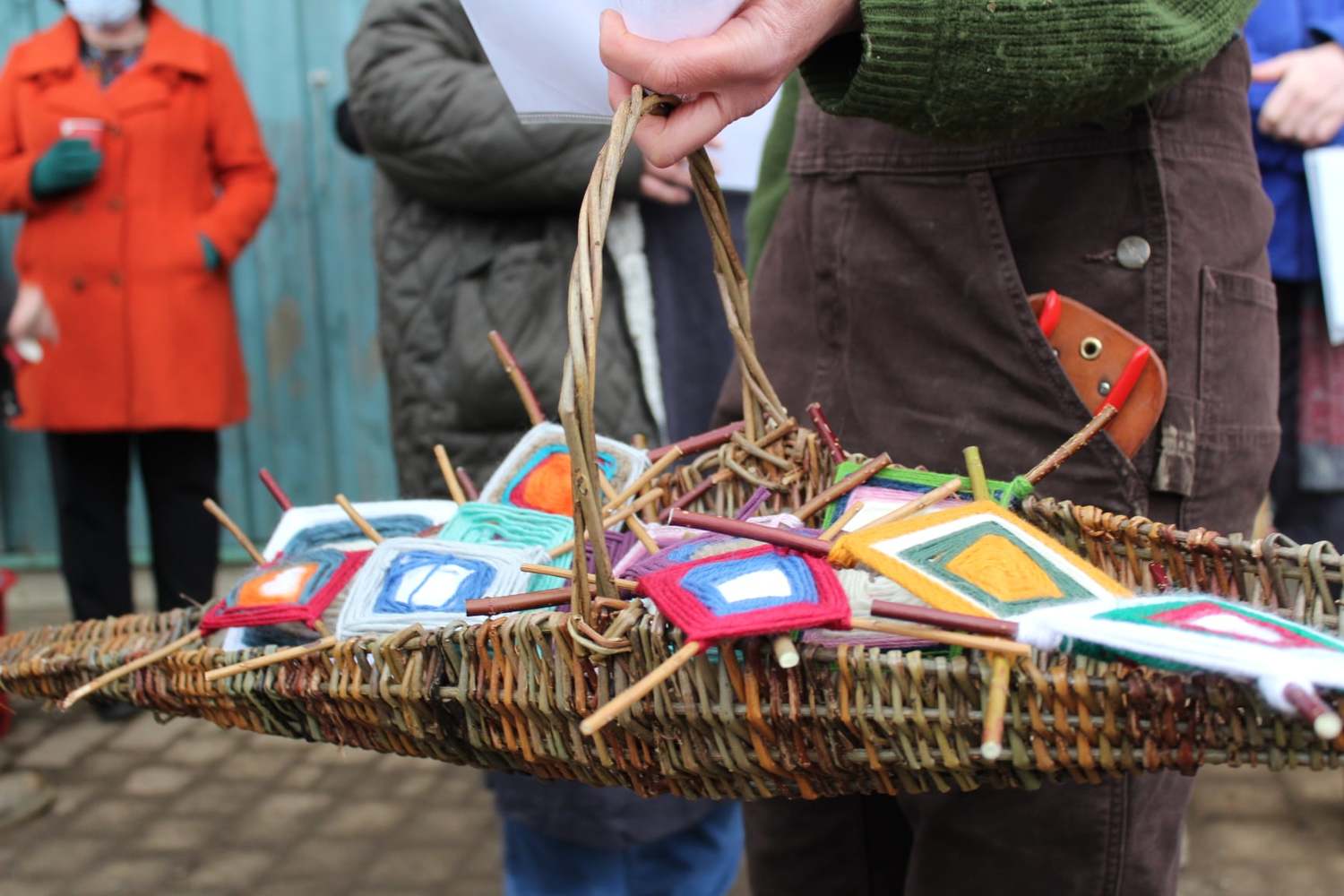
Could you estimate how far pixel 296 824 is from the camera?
247 centimetres

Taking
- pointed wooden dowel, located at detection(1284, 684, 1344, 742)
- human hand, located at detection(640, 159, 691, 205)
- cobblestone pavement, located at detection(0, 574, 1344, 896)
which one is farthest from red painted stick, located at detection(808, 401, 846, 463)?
cobblestone pavement, located at detection(0, 574, 1344, 896)

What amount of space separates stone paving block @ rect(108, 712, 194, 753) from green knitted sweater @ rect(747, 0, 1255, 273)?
8.03 feet

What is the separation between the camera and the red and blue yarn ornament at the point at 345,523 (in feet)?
3.45

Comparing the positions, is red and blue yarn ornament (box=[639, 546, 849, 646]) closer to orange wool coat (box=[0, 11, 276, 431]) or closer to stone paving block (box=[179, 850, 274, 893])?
stone paving block (box=[179, 850, 274, 893])

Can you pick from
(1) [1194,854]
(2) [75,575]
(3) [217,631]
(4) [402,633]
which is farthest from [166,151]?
(1) [1194,854]

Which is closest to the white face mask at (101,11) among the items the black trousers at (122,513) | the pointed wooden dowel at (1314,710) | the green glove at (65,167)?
the green glove at (65,167)

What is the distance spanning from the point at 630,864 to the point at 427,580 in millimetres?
1046

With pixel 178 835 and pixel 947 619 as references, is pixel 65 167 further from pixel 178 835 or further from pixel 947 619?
pixel 947 619

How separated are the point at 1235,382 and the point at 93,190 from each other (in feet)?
7.74

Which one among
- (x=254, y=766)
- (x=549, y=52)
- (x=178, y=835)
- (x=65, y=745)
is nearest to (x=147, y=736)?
(x=65, y=745)

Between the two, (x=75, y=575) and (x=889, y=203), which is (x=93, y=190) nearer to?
(x=75, y=575)

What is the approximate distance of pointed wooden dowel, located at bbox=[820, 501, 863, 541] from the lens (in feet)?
2.72

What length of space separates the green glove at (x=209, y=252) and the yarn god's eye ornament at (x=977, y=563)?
2.25 metres

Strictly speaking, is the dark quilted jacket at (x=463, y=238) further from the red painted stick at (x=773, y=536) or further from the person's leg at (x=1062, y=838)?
the red painted stick at (x=773, y=536)
